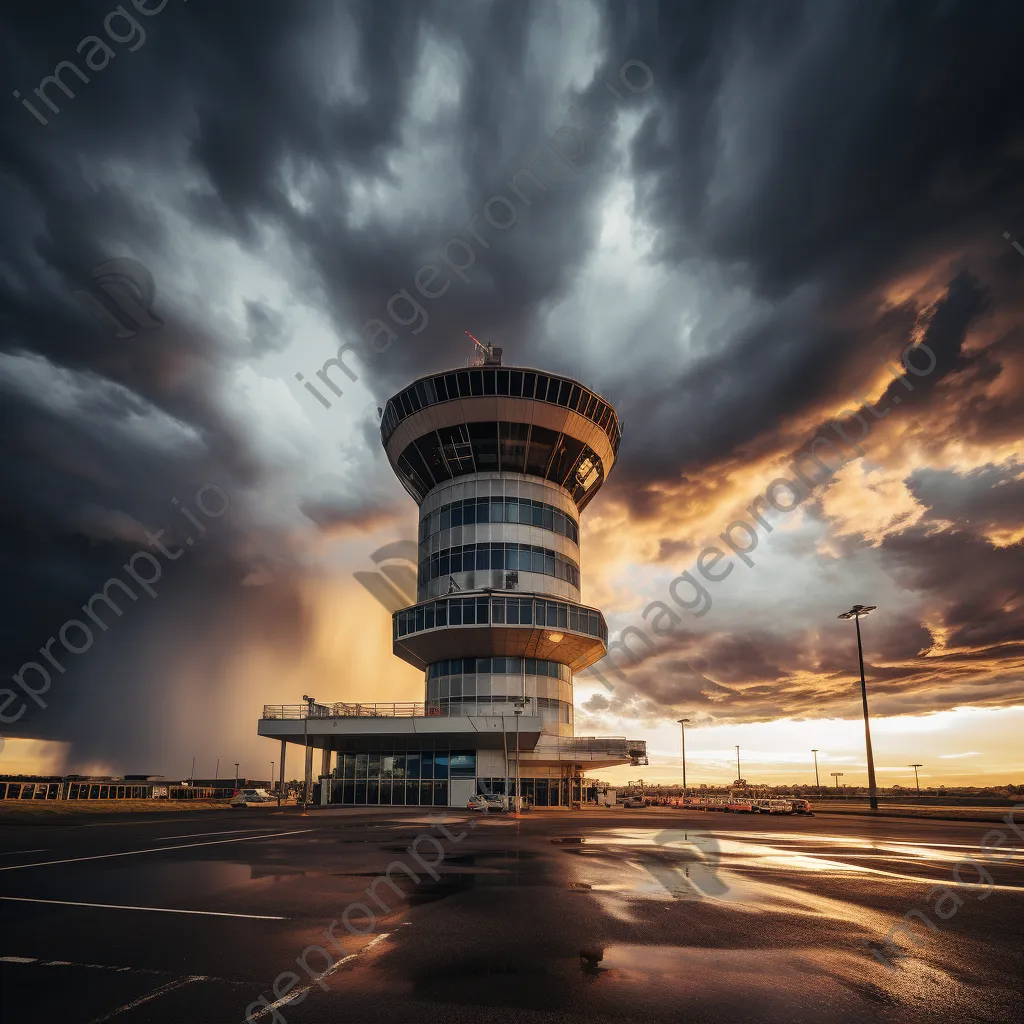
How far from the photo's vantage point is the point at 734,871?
Result: 50.0 feet

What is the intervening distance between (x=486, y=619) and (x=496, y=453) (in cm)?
1612

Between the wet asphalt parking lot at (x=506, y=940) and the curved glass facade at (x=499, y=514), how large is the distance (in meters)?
45.3

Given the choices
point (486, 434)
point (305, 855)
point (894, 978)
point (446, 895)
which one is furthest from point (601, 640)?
point (894, 978)

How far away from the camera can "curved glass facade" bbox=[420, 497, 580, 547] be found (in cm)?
6216

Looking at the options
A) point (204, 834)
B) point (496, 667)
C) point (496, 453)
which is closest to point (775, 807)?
point (496, 667)

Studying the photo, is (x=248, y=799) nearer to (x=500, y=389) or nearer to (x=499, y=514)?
(x=499, y=514)

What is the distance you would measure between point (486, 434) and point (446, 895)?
172 ft

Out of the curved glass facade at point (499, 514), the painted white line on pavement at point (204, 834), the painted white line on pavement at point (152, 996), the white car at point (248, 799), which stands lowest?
the white car at point (248, 799)

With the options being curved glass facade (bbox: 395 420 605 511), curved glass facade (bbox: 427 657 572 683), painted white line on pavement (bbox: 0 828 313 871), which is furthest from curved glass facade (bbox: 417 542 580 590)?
painted white line on pavement (bbox: 0 828 313 871)

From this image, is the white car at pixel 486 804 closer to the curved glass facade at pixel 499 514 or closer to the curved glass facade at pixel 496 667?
the curved glass facade at pixel 496 667

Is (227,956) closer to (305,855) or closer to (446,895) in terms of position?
(446,895)

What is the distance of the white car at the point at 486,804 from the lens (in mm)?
49916

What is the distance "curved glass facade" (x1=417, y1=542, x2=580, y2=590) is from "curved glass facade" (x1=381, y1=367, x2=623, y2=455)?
1359 centimetres

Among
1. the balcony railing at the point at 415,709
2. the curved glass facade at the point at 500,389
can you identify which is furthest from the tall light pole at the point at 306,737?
the curved glass facade at the point at 500,389
